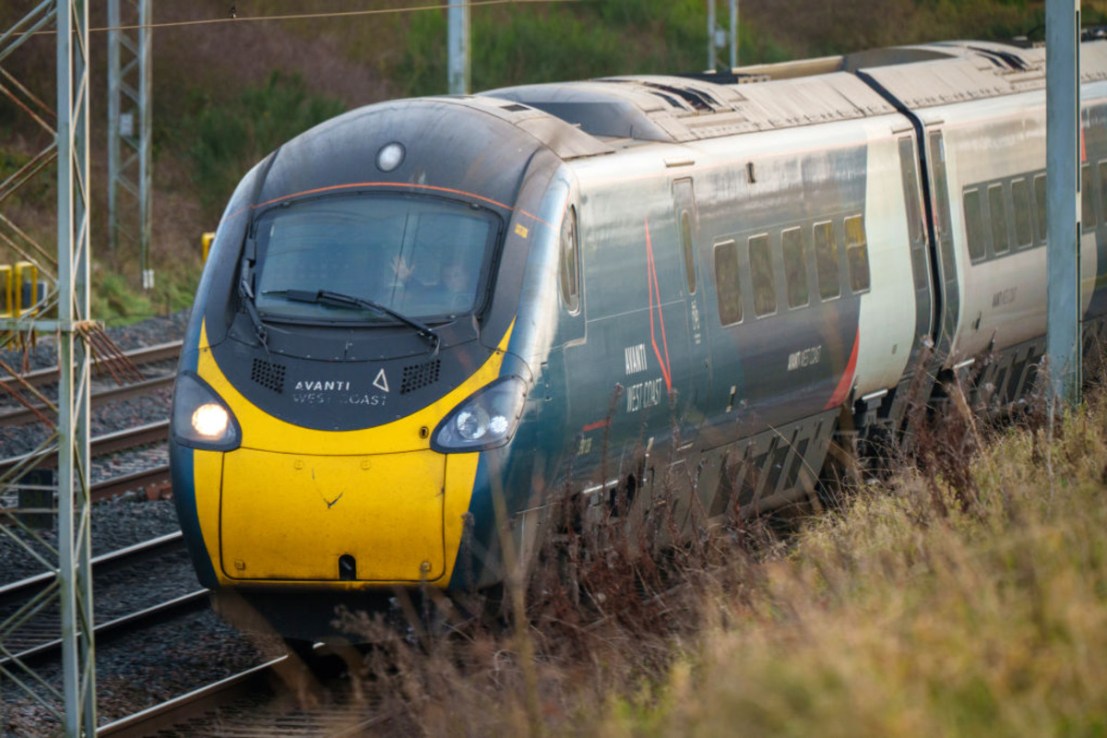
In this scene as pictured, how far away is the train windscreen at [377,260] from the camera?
927 cm

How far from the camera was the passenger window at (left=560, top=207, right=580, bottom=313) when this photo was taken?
9.42 m

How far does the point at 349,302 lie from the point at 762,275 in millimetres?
3372

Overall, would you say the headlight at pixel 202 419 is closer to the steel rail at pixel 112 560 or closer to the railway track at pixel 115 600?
the railway track at pixel 115 600

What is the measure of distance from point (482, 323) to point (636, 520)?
1.63 metres

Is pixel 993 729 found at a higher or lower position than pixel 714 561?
higher

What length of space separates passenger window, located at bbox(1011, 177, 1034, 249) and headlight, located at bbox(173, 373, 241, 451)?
8.56 metres

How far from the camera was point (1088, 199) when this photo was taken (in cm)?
1625

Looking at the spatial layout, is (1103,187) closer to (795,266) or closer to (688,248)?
(795,266)

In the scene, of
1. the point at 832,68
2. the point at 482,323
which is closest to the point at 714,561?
the point at 482,323

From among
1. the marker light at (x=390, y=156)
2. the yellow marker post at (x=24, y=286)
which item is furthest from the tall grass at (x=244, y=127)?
the marker light at (x=390, y=156)

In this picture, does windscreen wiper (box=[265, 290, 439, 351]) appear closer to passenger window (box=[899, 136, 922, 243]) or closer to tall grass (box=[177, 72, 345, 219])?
passenger window (box=[899, 136, 922, 243])

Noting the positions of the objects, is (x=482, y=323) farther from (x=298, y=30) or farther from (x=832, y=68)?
(x=298, y=30)

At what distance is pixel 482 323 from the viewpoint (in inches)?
358

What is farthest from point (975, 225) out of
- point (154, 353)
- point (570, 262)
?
point (154, 353)
